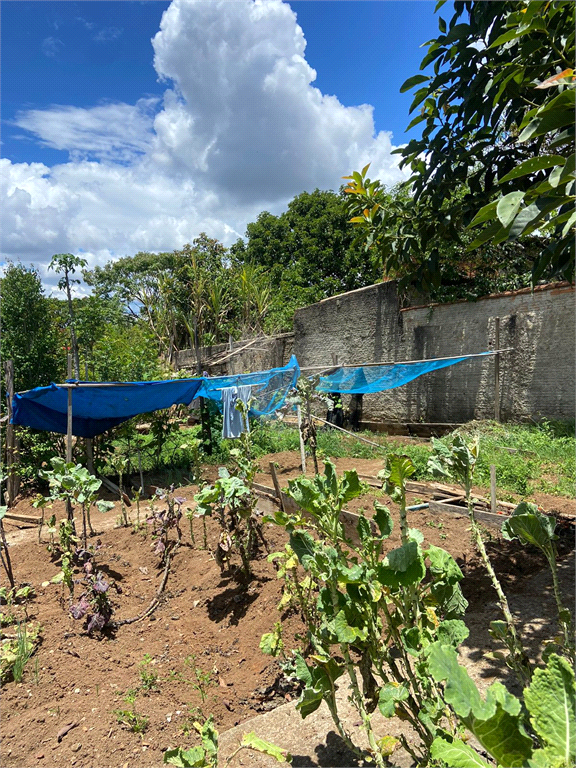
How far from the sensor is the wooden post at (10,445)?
686 cm

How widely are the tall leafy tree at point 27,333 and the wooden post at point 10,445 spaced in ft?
4.08

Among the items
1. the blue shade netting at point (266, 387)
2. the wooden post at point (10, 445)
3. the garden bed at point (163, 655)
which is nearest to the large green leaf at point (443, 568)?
the garden bed at point (163, 655)

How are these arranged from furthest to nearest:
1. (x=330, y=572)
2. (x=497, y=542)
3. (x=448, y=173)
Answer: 1. (x=497, y=542)
2. (x=448, y=173)
3. (x=330, y=572)

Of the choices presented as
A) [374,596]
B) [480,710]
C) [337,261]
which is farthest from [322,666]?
[337,261]

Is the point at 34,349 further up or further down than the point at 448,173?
further down

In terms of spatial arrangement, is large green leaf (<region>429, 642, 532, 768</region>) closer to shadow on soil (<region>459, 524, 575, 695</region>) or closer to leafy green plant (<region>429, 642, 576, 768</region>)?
leafy green plant (<region>429, 642, 576, 768</region>)

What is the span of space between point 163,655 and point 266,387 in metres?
6.22

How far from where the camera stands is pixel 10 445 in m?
7.10

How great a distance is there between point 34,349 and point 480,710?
8.72 m

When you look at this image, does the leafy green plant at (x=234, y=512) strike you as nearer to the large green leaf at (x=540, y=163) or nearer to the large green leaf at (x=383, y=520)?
the large green leaf at (x=383, y=520)

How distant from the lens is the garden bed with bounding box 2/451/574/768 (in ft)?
7.83

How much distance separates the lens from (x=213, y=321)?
59.8 feet

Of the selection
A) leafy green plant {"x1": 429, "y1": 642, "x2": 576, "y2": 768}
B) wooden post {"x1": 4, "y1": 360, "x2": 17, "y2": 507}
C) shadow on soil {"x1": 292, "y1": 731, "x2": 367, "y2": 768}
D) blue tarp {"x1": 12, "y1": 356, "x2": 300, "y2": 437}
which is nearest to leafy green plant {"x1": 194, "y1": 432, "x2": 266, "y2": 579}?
shadow on soil {"x1": 292, "y1": 731, "x2": 367, "y2": 768}

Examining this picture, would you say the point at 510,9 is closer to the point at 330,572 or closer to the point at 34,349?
the point at 330,572
